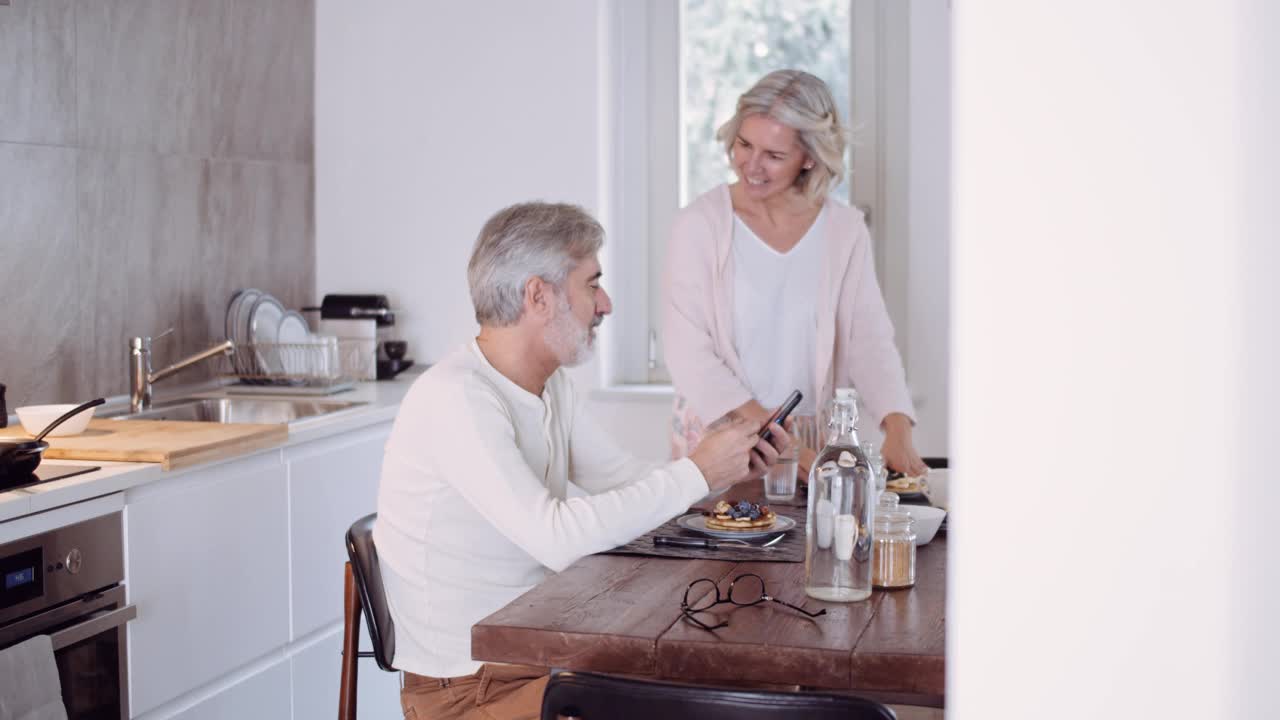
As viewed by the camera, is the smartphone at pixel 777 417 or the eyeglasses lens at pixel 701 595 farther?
the smartphone at pixel 777 417

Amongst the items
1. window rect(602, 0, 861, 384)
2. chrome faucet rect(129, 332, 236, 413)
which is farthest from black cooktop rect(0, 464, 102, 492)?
window rect(602, 0, 861, 384)

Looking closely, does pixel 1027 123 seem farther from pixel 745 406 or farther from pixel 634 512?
pixel 745 406

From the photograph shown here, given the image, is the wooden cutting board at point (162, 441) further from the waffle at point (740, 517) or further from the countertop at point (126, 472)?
the waffle at point (740, 517)

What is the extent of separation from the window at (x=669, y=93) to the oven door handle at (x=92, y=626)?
1.93 m

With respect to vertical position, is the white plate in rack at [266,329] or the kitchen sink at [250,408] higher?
the white plate in rack at [266,329]

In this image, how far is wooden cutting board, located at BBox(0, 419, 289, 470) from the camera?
2357 millimetres

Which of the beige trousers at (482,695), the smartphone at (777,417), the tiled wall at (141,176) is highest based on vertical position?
the tiled wall at (141,176)

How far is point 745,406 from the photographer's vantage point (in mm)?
2664

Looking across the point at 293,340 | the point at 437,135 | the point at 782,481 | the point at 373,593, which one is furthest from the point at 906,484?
the point at 437,135

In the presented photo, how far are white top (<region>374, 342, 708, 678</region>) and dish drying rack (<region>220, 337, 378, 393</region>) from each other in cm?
162

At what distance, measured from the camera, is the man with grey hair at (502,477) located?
1.81 m

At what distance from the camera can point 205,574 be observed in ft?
8.21

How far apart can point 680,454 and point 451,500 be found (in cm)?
109

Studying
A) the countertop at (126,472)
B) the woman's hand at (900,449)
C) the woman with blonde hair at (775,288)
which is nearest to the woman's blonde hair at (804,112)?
the woman with blonde hair at (775,288)
